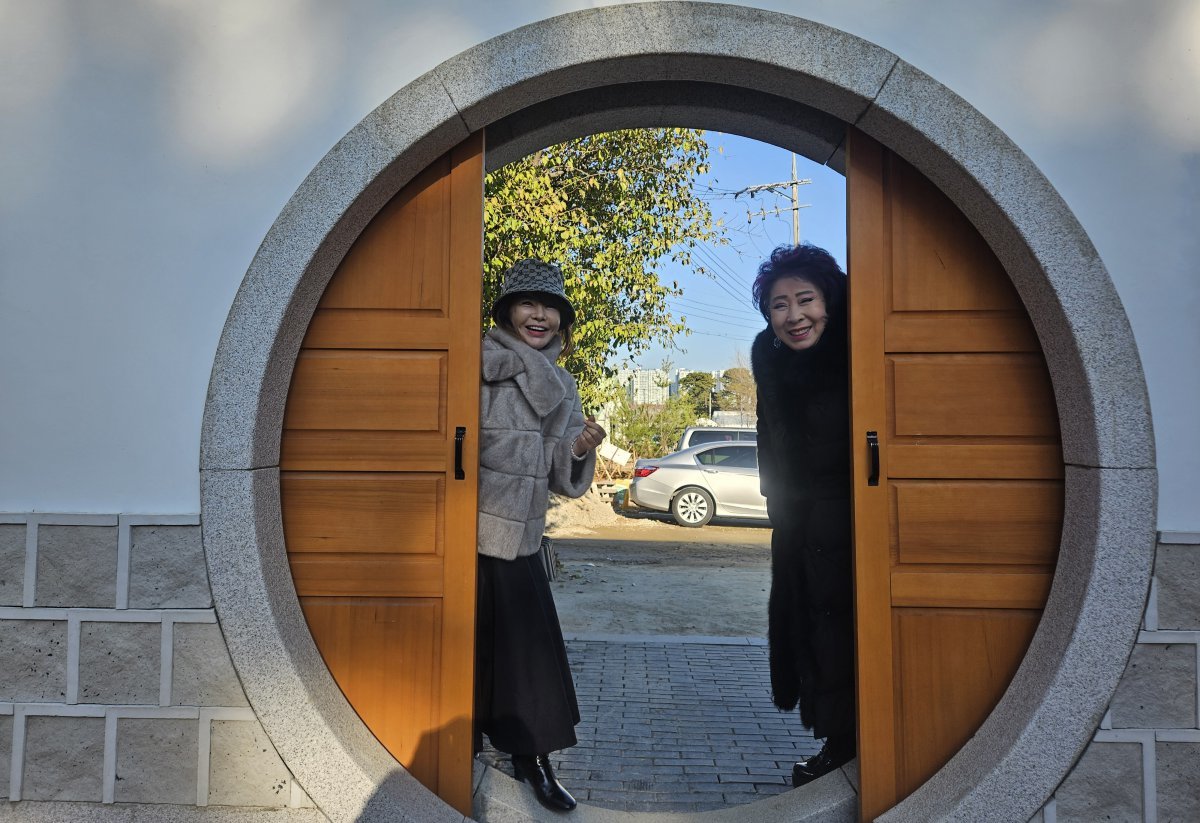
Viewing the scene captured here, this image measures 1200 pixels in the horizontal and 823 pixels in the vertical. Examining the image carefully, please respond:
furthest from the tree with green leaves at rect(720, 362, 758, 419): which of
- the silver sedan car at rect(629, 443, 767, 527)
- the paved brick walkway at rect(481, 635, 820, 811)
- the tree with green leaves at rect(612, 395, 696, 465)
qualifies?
the paved brick walkway at rect(481, 635, 820, 811)

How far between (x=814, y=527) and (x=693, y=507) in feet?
29.6

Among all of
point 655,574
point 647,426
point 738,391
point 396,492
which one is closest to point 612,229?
point 655,574

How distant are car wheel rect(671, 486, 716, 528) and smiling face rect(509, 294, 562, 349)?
928 centimetres

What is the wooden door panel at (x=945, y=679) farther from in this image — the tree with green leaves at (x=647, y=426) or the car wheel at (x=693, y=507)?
the tree with green leaves at (x=647, y=426)

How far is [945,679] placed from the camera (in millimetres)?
2631

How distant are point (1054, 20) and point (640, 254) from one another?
515 cm

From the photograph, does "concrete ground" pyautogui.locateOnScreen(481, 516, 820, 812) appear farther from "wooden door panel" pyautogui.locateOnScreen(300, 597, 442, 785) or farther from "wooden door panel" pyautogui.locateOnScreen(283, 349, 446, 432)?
"wooden door panel" pyautogui.locateOnScreen(283, 349, 446, 432)

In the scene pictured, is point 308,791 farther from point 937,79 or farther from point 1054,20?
point 1054,20

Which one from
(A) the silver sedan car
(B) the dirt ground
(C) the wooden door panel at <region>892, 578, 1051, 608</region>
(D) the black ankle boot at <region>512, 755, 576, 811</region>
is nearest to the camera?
(C) the wooden door panel at <region>892, 578, 1051, 608</region>

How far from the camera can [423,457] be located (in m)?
2.70

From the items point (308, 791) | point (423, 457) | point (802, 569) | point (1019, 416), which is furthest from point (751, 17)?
point (308, 791)

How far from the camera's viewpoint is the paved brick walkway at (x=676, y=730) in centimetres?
334

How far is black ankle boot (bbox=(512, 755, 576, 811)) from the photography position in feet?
9.32

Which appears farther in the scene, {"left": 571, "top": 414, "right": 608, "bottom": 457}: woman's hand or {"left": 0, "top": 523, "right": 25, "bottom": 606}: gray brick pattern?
{"left": 571, "top": 414, "right": 608, "bottom": 457}: woman's hand
